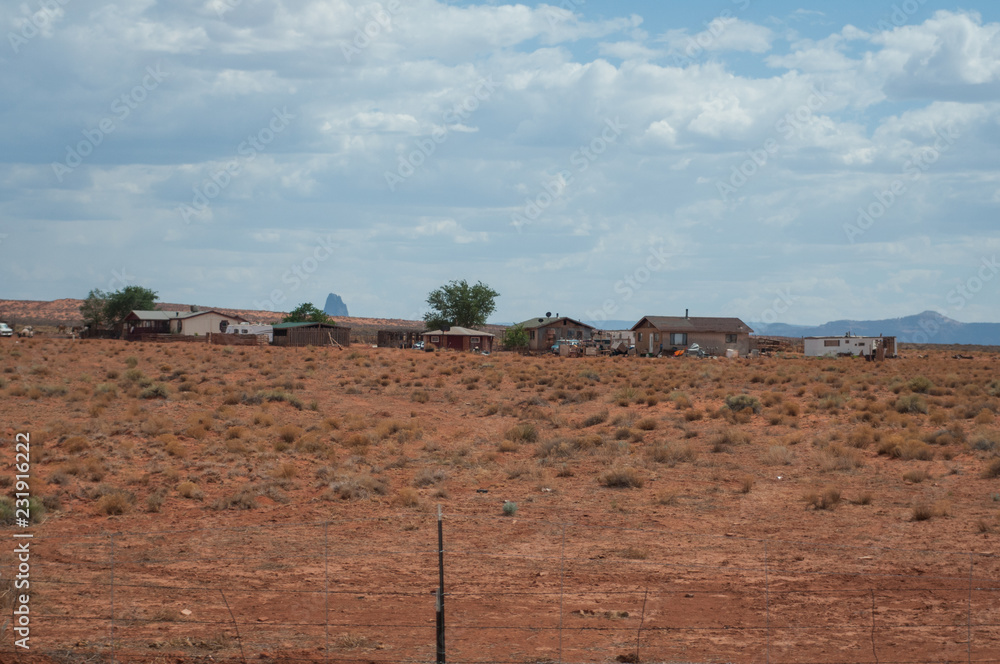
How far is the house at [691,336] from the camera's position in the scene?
8800cm

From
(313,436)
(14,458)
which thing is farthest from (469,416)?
(14,458)

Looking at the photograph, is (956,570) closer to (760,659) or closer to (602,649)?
(760,659)

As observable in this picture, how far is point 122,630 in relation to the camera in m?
11.1

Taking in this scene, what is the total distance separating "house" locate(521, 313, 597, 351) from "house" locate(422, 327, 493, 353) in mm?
10627

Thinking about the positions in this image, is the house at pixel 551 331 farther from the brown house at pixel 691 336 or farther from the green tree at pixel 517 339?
the brown house at pixel 691 336

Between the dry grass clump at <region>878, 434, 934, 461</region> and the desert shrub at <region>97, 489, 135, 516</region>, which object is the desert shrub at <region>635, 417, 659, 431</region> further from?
the desert shrub at <region>97, 489, 135, 516</region>

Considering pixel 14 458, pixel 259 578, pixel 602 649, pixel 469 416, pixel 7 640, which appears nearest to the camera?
pixel 7 640

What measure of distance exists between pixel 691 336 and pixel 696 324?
2373 millimetres

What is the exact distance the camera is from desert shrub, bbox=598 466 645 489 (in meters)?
21.7

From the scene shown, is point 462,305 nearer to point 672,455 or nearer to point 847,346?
point 847,346

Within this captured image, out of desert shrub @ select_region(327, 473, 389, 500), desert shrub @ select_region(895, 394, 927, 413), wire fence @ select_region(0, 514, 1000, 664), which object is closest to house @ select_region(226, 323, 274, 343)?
desert shrub @ select_region(895, 394, 927, 413)

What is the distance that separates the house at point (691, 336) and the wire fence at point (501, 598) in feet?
237

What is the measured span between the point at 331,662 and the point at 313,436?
17.2 metres

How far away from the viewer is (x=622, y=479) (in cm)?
2183
